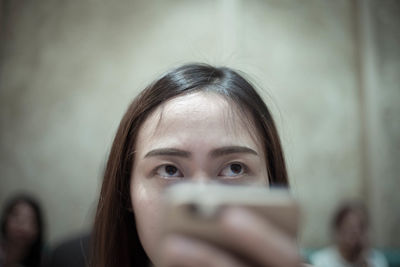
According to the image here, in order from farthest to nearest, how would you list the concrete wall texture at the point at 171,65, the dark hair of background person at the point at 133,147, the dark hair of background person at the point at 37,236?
the concrete wall texture at the point at 171,65, the dark hair of background person at the point at 37,236, the dark hair of background person at the point at 133,147

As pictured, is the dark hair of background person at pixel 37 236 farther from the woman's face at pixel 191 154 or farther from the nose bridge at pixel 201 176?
A: the nose bridge at pixel 201 176

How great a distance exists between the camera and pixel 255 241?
276 mm

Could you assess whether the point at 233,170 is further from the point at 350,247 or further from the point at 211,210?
the point at 350,247

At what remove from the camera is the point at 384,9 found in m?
2.77

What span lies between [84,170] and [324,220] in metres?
1.83

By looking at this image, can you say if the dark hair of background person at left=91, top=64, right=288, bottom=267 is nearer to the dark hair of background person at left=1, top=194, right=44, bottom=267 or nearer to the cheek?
the cheek

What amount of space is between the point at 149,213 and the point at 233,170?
0.14 metres

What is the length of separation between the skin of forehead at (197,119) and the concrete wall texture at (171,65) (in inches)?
80.2

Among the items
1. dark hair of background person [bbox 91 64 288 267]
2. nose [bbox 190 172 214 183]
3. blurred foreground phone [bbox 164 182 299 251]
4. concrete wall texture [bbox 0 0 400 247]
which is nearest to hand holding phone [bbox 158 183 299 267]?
blurred foreground phone [bbox 164 182 299 251]

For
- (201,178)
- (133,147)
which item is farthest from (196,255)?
(133,147)

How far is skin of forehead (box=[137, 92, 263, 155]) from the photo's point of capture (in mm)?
554

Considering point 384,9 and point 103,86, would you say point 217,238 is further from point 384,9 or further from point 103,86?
point 384,9

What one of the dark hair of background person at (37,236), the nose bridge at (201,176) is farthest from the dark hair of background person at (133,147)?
the dark hair of background person at (37,236)

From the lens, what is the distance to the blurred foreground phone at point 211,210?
284mm
